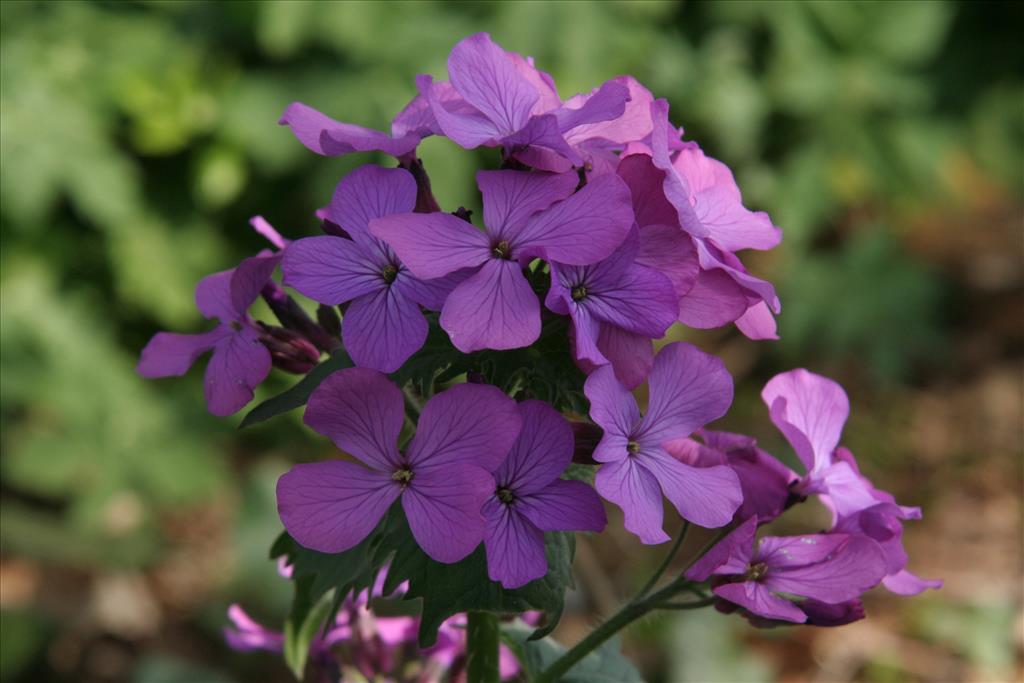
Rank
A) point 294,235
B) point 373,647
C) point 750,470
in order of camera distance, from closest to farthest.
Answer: point 750,470 → point 373,647 → point 294,235

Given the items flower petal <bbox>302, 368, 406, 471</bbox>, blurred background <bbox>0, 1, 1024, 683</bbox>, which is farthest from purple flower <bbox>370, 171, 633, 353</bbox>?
blurred background <bbox>0, 1, 1024, 683</bbox>

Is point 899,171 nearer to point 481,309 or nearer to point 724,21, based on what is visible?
point 724,21

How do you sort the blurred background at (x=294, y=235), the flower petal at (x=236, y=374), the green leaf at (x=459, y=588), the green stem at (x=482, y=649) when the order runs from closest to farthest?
1. the green leaf at (x=459, y=588)
2. the flower petal at (x=236, y=374)
3. the green stem at (x=482, y=649)
4. the blurred background at (x=294, y=235)

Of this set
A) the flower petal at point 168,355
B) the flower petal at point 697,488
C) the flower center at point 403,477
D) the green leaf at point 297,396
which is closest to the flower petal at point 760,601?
the flower petal at point 697,488

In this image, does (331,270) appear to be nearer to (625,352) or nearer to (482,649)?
(625,352)

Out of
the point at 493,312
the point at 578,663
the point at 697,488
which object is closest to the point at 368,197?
the point at 493,312

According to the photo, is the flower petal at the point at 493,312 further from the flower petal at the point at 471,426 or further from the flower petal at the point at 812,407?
the flower petal at the point at 812,407
